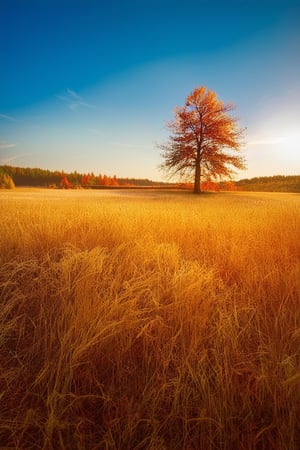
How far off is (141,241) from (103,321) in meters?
1.72

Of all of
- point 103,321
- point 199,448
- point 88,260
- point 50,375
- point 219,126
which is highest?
point 219,126

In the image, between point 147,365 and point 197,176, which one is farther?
point 197,176

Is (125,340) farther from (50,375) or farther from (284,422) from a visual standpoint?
(284,422)

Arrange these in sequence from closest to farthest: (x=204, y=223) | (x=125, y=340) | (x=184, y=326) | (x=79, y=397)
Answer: (x=79, y=397) → (x=125, y=340) → (x=184, y=326) → (x=204, y=223)

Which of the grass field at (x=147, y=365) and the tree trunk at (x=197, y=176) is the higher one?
the tree trunk at (x=197, y=176)

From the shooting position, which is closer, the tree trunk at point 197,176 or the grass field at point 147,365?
the grass field at point 147,365

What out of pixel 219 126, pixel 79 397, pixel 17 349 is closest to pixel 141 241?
pixel 17 349

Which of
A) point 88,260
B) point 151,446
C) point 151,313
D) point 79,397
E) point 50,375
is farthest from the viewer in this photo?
point 88,260

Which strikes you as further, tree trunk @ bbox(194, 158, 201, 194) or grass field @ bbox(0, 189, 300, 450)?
tree trunk @ bbox(194, 158, 201, 194)

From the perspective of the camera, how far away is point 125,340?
149 centimetres

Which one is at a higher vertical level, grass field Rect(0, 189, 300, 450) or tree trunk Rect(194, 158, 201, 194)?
tree trunk Rect(194, 158, 201, 194)

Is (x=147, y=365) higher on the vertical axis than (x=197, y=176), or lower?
lower

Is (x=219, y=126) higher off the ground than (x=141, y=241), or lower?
higher

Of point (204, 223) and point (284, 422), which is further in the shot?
point (204, 223)
